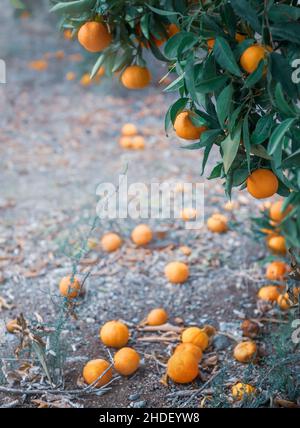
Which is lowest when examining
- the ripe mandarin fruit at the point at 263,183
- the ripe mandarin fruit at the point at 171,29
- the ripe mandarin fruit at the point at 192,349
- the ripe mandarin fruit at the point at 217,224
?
the ripe mandarin fruit at the point at 192,349

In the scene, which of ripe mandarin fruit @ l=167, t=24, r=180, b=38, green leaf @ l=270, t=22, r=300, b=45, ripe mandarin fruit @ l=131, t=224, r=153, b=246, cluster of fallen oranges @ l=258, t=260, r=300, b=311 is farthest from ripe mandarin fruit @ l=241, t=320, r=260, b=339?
green leaf @ l=270, t=22, r=300, b=45

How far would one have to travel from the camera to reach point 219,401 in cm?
213

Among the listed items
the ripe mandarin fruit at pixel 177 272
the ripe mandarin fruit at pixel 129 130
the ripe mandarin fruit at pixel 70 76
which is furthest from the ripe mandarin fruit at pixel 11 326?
the ripe mandarin fruit at pixel 70 76

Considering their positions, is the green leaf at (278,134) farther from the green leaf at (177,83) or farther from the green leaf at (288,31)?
the green leaf at (177,83)

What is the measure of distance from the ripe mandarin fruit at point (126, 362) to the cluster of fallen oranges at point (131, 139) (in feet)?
9.39

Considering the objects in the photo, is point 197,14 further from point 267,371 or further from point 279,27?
point 267,371

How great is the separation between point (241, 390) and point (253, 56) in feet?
3.92

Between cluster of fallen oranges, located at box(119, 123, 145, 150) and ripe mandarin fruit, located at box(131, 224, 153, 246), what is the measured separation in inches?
63.7

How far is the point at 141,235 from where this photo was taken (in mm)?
3557

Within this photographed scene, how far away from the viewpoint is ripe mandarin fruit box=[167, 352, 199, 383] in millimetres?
2328

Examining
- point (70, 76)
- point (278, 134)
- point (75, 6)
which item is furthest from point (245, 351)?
point (70, 76)

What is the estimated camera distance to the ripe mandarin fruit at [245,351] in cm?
249
